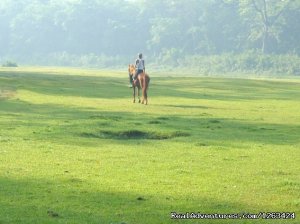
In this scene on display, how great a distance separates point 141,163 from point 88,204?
4008 millimetres

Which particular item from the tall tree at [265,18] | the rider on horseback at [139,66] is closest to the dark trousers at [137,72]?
the rider on horseback at [139,66]

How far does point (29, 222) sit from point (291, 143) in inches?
408

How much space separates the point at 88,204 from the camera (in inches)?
417

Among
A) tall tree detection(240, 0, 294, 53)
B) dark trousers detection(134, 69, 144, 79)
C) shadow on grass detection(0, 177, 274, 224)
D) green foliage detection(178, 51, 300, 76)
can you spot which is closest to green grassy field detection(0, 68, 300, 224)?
shadow on grass detection(0, 177, 274, 224)

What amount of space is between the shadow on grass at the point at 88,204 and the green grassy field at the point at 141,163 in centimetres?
2

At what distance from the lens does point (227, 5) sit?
131 m

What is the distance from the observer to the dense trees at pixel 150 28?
117 metres

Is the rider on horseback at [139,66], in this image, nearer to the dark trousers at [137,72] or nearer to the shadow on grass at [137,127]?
the dark trousers at [137,72]

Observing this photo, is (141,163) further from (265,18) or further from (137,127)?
(265,18)

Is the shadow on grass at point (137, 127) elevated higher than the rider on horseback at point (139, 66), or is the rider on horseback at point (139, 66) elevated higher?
the rider on horseback at point (139, 66)

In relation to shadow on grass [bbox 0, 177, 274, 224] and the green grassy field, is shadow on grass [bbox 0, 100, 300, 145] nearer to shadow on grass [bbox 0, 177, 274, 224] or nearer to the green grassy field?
the green grassy field

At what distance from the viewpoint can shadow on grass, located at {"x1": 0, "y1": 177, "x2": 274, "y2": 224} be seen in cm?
978

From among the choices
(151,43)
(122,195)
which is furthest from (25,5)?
(122,195)

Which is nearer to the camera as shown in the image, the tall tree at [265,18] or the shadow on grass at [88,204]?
the shadow on grass at [88,204]
